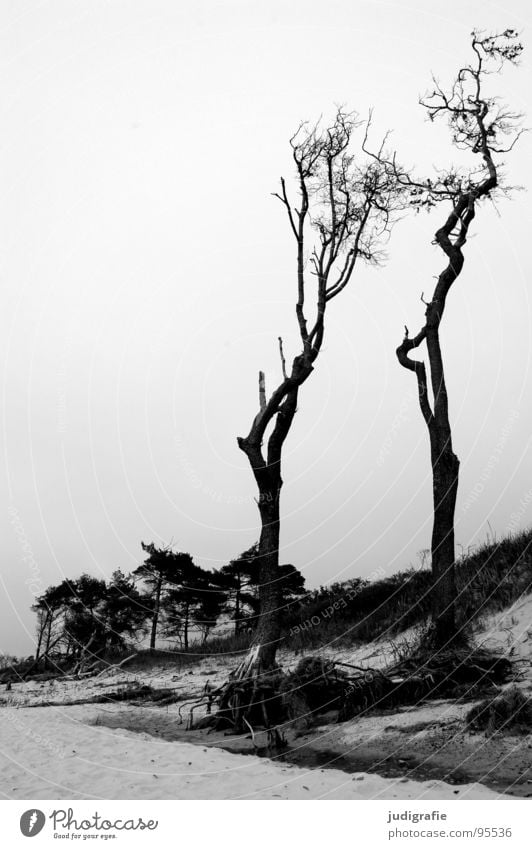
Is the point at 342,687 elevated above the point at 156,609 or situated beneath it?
situated beneath

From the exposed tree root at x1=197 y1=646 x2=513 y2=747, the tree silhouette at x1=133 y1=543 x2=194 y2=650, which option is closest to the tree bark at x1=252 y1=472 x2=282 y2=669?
the exposed tree root at x1=197 y1=646 x2=513 y2=747

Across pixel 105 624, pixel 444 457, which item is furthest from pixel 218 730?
pixel 105 624

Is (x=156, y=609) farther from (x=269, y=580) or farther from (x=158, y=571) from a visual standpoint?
(x=269, y=580)

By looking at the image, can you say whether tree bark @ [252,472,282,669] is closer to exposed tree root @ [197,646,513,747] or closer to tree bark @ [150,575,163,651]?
exposed tree root @ [197,646,513,747]

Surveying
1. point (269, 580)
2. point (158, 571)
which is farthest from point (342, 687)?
point (158, 571)

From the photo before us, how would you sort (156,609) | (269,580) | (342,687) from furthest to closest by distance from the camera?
(156,609) → (269,580) → (342,687)

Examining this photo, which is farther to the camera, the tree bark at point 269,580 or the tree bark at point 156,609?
the tree bark at point 156,609

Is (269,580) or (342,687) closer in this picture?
(342,687)

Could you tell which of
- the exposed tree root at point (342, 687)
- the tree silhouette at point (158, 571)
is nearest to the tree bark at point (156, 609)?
the tree silhouette at point (158, 571)

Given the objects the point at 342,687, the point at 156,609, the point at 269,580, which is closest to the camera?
the point at 342,687

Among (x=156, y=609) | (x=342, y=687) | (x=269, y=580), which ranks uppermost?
(x=156, y=609)

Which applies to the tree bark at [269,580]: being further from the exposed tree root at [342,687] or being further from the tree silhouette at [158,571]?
the tree silhouette at [158,571]

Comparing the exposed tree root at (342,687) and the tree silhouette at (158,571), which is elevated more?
the tree silhouette at (158,571)

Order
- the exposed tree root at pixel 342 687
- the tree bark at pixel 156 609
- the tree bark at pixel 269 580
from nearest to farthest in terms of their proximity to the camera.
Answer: the exposed tree root at pixel 342 687 < the tree bark at pixel 269 580 < the tree bark at pixel 156 609
